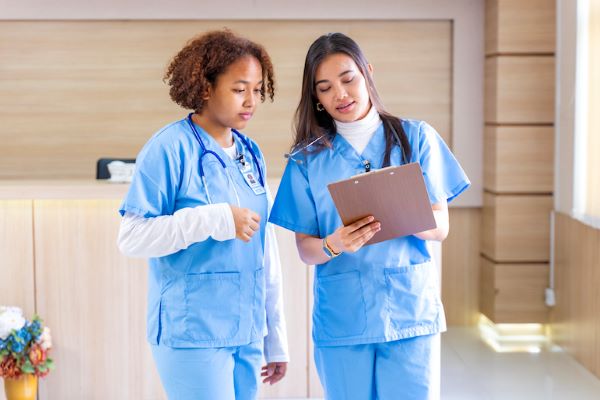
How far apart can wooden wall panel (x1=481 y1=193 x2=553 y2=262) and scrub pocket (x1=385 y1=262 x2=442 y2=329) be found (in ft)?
11.0

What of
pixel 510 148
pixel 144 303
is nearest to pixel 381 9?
pixel 510 148

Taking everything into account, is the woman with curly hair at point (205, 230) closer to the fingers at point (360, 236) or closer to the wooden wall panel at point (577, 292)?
the fingers at point (360, 236)

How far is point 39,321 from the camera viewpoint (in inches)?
154

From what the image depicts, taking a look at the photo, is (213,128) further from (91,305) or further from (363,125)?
(91,305)

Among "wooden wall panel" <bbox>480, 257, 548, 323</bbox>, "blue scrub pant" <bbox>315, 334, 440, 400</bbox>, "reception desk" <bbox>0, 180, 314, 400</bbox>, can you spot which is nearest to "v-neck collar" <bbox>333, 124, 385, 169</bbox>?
"blue scrub pant" <bbox>315, 334, 440, 400</bbox>

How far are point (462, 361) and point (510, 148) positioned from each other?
4.40 feet

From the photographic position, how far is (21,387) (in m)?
3.88

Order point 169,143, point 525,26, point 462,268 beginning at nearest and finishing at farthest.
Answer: point 169,143 → point 525,26 → point 462,268

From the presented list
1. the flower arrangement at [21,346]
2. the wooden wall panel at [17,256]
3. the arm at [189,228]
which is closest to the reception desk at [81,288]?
the wooden wall panel at [17,256]

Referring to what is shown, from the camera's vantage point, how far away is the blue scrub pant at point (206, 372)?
7.09 feet

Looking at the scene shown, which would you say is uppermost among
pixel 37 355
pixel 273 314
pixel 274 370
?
pixel 273 314

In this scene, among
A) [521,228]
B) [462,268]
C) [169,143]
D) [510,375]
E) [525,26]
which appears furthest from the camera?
[462,268]

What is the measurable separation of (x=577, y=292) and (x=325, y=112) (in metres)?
3.16

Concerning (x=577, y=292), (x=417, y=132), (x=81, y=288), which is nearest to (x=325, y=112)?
(x=417, y=132)
